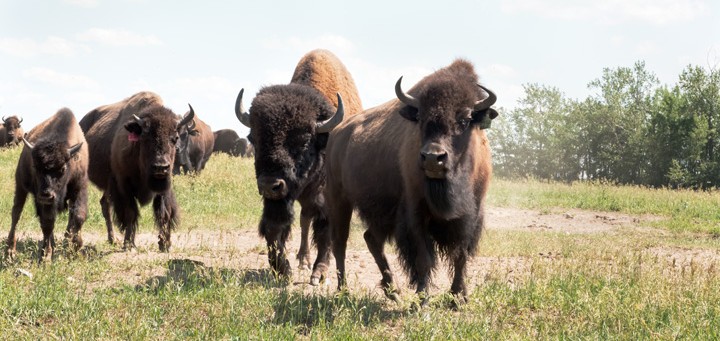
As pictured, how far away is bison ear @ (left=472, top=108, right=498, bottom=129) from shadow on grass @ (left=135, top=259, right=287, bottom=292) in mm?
2082

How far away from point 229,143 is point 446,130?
113 feet

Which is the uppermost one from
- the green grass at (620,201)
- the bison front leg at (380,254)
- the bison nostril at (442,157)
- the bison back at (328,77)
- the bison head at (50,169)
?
the bison back at (328,77)

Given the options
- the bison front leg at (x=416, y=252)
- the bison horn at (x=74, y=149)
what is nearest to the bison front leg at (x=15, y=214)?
the bison horn at (x=74, y=149)

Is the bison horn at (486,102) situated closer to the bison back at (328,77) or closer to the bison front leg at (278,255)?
the bison front leg at (278,255)

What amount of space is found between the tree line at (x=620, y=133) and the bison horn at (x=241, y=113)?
43.9 m

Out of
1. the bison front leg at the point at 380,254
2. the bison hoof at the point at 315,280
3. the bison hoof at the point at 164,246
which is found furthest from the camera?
the bison hoof at the point at 164,246

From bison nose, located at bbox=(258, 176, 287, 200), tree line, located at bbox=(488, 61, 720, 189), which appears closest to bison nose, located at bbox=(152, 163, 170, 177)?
bison nose, located at bbox=(258, 176, 287, 200)

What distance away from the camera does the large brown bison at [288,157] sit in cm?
707

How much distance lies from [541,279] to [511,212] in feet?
40.8

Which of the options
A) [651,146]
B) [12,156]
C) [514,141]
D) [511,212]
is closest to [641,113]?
[651,146]

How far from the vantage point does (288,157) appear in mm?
7133

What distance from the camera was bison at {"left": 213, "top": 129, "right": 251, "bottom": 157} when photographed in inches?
1544

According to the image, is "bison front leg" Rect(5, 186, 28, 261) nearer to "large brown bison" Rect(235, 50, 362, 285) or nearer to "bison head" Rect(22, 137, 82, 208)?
"bison head" Rect(22, 137, 82, 208)

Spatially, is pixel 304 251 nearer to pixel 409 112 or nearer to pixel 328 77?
pixel 328 77
